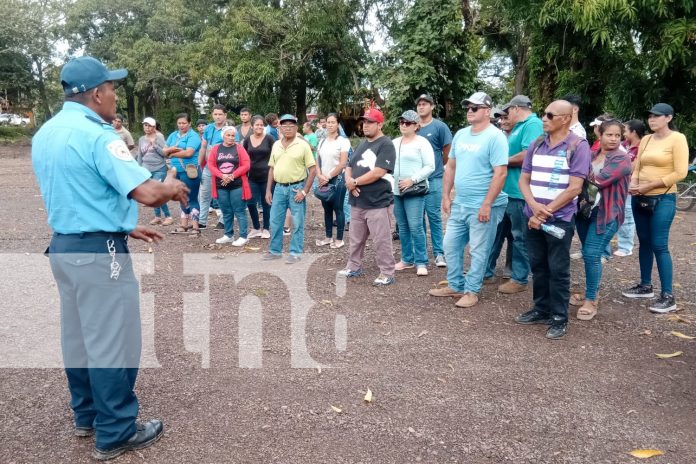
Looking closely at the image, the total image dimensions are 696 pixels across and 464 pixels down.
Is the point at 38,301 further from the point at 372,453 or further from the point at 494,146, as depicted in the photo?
the point at 494,146

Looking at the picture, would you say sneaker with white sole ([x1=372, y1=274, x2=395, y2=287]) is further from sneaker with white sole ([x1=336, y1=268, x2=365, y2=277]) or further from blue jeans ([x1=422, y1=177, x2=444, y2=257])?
blue jeans ([x1=422, y1=177, x2=444, y2=257])

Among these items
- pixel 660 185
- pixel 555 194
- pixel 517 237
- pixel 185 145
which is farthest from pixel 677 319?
pixel 185 145

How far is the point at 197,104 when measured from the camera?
34.4m

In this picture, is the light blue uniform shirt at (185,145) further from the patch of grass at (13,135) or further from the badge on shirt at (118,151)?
the patch of grass at (13,135)

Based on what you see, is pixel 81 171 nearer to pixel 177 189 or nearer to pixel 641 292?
pixel 177 189

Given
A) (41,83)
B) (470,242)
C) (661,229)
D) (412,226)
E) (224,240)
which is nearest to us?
(661,229)

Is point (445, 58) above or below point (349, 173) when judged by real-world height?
above

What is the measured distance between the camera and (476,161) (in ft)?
17.4

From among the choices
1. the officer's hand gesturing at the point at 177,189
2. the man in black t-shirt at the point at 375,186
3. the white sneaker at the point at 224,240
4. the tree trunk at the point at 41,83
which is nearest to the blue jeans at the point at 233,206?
the white sneaker at the point at 224,240

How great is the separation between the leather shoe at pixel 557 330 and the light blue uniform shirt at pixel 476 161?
1281 millimetres

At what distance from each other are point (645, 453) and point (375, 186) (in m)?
3.66

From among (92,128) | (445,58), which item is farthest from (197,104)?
(92,128)

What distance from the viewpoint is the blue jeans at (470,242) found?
5375mm

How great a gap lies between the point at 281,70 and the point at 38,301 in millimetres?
17432
